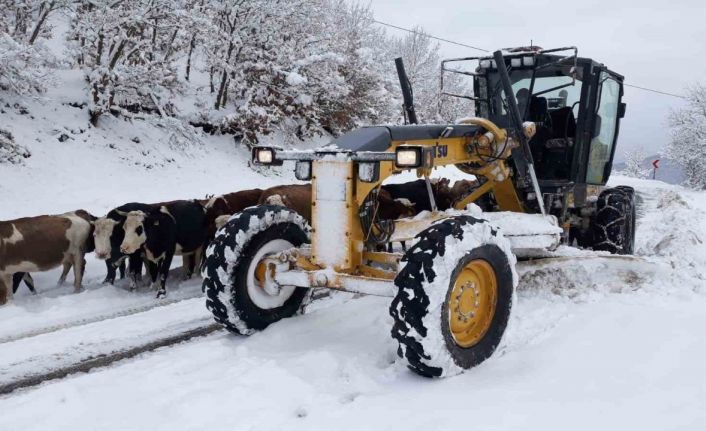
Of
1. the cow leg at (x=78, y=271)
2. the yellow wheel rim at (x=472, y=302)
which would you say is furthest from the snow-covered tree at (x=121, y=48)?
the yellow wheel rim at (x=472, y=302)

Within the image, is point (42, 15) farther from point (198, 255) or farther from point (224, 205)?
point (198, 255)

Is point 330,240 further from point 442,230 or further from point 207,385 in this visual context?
point 207,385

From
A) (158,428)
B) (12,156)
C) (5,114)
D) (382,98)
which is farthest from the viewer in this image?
(382,98)

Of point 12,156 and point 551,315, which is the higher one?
point 12,156

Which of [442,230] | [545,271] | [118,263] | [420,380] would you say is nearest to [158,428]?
[420,380]

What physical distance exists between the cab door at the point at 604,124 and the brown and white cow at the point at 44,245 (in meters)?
6.28

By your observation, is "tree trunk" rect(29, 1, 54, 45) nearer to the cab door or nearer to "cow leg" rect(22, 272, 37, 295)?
"cow leg" rect(22, 272, 37, 295)

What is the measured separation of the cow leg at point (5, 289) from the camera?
6.55 meters

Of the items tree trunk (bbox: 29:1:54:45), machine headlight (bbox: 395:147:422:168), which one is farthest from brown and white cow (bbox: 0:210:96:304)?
tree trunk (bbox: 29:1:54:45)

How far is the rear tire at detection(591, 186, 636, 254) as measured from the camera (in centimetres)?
738

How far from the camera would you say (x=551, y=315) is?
5.15 m

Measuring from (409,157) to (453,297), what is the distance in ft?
3.25

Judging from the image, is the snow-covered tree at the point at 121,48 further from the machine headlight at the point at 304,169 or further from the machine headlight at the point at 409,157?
the machine headlight at the point at 409,157

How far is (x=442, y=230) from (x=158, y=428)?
209 centimetres
